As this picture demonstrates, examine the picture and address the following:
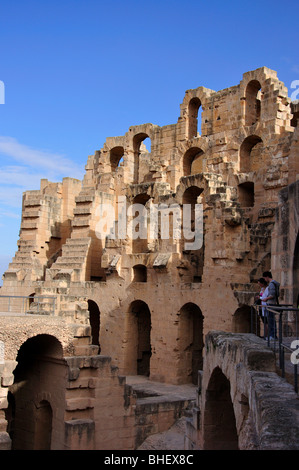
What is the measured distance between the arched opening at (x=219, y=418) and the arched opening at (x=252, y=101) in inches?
604

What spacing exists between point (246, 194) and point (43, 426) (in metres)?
12.7

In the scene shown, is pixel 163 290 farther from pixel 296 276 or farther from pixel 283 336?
pixel 283 336

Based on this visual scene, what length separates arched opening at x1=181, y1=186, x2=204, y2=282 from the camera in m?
21.7

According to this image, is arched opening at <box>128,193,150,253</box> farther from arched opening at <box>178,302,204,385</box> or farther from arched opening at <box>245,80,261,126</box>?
arched opening at <box>245,80,261,126</box>

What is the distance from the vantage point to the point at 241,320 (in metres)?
18.7

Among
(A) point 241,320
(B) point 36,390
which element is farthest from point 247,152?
(B) point 36,390

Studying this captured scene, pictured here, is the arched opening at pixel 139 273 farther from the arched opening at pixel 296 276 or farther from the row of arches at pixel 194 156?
the arched opening at pixel 296 276

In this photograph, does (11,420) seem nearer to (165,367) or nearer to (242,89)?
(165,367)

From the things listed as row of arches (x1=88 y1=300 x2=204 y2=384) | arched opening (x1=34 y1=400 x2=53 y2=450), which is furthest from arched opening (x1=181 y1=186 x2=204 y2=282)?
arched opening (x1=34 y1=400 x2=53 y2=450)

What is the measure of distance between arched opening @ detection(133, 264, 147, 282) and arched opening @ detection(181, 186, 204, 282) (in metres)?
2.28

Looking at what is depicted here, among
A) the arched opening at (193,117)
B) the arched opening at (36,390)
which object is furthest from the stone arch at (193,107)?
the arched opening at (36,390)

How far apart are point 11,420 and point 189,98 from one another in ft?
54.4

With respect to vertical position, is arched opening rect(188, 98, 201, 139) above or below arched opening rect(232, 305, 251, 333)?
above

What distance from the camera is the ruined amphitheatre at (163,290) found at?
1142 cm
